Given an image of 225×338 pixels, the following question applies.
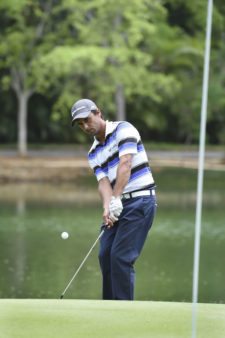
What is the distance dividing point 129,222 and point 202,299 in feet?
14.5

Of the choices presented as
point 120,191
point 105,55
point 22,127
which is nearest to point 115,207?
point 120,191

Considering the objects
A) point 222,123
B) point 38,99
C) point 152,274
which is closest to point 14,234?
point 152,274

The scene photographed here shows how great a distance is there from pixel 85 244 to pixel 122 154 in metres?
10.3

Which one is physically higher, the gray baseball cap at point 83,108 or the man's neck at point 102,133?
the gray baseball cap at point 83,108

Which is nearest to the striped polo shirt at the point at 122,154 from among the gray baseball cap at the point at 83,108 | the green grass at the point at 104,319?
the gray baseball cap at the point at 83,108

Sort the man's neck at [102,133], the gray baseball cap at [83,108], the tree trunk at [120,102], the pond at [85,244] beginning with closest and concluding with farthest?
the gray baseball cap at [83,108], the man's neck at [102,133], the pond at [85,244], the tree trunk at [120,102]

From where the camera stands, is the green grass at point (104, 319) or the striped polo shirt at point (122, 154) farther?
the striped polo shirt at point (122, 154)

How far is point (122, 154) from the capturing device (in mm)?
7641

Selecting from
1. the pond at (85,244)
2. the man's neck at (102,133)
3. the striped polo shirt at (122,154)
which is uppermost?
the man's neck at (102,133)

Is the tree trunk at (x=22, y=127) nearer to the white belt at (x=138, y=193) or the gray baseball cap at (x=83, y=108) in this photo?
the white belt at (x=138, y=193)

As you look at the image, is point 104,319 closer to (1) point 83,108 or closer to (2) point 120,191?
(2) point 120,191

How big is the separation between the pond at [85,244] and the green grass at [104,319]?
4565 mm

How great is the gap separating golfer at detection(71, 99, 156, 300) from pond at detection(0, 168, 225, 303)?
402 centimetres

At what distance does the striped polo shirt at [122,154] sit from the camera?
7.67 meters
